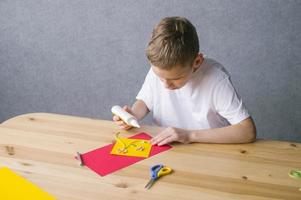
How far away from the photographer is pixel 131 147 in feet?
3.66

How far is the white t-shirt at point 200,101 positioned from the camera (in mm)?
1237

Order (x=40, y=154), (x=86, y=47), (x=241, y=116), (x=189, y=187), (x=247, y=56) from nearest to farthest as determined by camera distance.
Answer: (x=189, y=187), (x=40, y=154), (x=241, y=116), (x=247, y=56), (x=86, y=47)

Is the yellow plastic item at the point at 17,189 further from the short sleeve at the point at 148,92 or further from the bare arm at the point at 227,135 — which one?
the short sleeve at the point at 148,92

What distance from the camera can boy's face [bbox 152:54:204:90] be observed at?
1.12m

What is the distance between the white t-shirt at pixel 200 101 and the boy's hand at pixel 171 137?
7.4 inches

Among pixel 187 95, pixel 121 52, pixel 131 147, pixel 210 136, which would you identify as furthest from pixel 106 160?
pixel 121 52

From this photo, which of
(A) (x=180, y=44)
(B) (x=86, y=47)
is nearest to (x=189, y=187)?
(A) (x=180, y=44)

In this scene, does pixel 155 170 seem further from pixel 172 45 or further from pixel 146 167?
A: pixel 172 45

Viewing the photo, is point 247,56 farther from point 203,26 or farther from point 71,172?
point 71,172

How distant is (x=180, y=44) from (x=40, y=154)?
0.53 m

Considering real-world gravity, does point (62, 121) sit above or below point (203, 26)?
below

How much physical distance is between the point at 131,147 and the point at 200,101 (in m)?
0.35

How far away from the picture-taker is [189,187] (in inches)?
34.9

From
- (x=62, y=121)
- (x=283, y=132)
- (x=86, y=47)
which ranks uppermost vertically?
(x=86, y=47)
